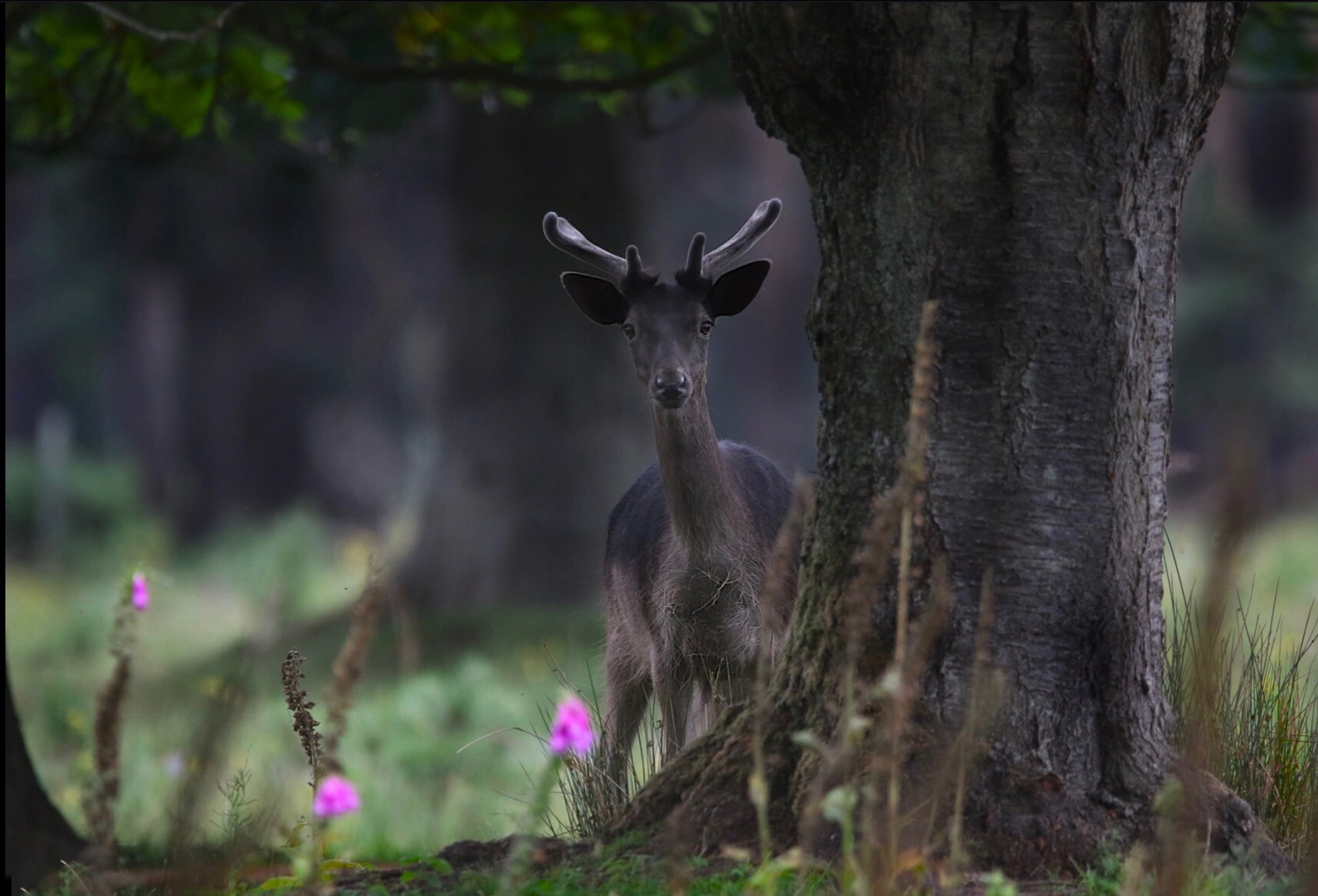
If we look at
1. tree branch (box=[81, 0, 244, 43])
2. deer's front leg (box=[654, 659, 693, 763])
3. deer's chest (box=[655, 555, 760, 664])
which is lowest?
deer's front leg (box=[654, 659, 693, 763])

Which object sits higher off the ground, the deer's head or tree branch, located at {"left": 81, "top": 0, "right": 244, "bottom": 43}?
tree branch, located at {"left": 81, "top": 0, "right": 244, "bottom": 43}

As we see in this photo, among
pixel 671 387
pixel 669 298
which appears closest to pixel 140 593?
pixel 671 387

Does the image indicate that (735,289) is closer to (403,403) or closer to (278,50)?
(278,50)

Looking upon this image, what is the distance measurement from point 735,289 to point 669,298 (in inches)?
11.7

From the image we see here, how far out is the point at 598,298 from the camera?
6.79 m

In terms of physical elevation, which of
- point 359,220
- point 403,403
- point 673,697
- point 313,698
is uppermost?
point 359,220

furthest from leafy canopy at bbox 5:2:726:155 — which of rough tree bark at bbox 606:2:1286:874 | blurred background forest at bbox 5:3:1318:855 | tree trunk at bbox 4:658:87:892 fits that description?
rough tree bark at bbox 606:2:1286:874

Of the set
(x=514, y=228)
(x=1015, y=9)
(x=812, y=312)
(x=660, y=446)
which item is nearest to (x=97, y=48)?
(x=660, y=446)

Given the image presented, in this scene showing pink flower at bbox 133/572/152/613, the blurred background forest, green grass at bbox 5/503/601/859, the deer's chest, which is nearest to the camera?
pink flower at bbox 133/572/152/613

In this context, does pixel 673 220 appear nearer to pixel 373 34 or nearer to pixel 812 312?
pixel 373 34

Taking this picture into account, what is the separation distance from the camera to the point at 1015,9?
4.16 metres

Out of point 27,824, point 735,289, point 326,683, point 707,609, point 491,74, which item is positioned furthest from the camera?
point 326,683

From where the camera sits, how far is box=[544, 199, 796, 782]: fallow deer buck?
21.3ft

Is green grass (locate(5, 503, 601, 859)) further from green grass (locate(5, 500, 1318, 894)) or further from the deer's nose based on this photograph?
the deer's nose
